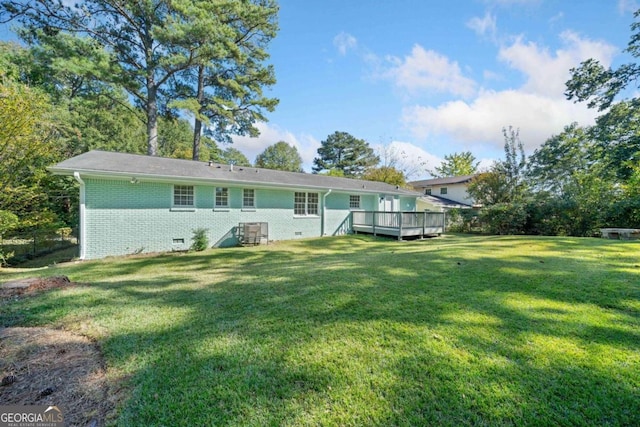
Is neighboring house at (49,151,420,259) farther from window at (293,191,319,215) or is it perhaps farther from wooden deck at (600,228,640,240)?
wooden deck at (600,228,640,240)

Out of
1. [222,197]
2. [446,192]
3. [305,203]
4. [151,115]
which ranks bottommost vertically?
[305,203]

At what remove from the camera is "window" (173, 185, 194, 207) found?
10.7m

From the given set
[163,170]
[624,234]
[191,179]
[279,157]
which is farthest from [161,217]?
[279,157]

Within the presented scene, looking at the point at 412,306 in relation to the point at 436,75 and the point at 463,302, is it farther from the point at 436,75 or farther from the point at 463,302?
the point at 436,75

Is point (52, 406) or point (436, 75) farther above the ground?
point (436, 75)

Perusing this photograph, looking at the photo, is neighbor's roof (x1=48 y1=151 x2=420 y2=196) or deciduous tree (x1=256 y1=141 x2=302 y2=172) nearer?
neighbor's roof (x1=48 y1=151 x2=420 y2=196)

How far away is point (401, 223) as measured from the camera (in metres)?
13.5

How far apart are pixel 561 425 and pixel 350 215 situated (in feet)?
47.4

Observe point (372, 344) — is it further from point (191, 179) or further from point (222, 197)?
point (222, 197)

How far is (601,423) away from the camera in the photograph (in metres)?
1.91

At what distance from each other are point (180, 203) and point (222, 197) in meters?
1.67

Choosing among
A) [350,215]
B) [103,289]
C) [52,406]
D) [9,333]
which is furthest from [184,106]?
[52,406]

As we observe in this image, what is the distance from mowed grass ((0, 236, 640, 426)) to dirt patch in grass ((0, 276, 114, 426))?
0.51 ft

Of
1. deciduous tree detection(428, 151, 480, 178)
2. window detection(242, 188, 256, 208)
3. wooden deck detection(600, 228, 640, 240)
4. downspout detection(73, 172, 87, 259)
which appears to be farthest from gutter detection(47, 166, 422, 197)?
deciduous tree detection(428, 151, 480, 178)
